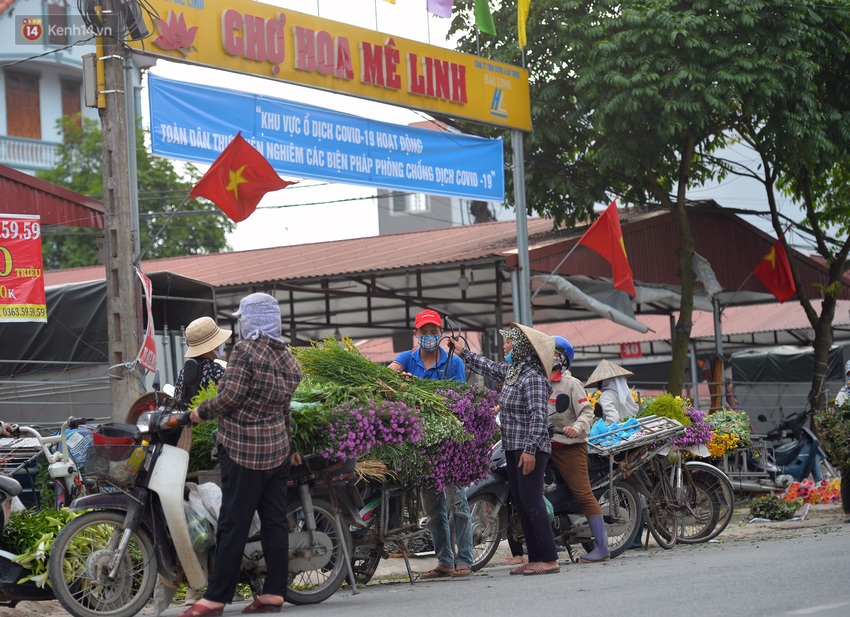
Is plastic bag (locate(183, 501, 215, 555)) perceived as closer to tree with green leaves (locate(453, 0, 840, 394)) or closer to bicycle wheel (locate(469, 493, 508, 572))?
bicycle wheel (locate(469, 493, 508, 572))

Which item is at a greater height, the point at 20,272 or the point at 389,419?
the point at 20,272

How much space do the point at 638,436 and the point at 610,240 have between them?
6.94 meters

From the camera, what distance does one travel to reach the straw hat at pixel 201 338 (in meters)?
7.89

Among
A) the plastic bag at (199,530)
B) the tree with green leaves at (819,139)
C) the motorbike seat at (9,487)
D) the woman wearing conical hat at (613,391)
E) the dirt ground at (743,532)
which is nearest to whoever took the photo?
the plastic bag at (199,530)

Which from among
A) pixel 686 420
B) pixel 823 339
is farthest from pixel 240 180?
pixel 823 339

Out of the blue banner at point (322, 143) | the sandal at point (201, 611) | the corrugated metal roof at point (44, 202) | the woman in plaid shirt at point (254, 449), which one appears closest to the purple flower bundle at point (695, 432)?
the woman in plaid shirt at point (254, 449)

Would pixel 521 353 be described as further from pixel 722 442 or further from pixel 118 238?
pixel 722 442

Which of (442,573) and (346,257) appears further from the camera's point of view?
(346,257)

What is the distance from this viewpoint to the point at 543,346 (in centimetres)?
886

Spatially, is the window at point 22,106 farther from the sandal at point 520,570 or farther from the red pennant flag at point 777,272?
the sandal at point 520,570

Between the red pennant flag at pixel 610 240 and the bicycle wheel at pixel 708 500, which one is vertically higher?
the red pennant flag at pixel 610 240

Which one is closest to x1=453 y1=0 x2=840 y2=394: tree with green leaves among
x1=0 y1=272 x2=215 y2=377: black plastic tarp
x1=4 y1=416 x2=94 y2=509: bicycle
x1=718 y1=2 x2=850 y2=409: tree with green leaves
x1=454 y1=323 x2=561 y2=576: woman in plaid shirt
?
x1=718 y1=2 x2=850 y2=409: tree with green leaves

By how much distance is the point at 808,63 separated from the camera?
1705 centimetres

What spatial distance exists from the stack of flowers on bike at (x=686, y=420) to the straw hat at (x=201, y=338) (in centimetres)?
483
